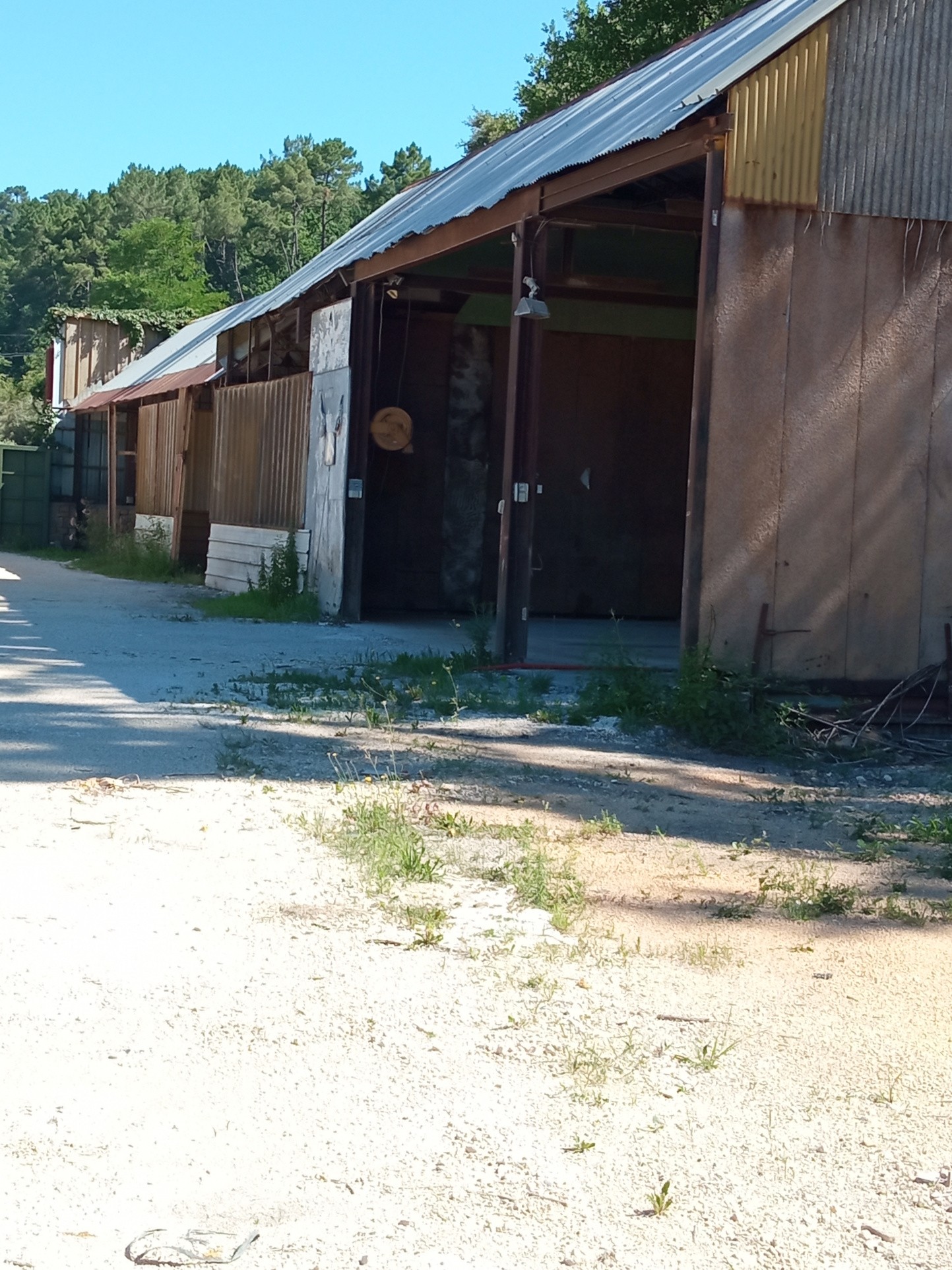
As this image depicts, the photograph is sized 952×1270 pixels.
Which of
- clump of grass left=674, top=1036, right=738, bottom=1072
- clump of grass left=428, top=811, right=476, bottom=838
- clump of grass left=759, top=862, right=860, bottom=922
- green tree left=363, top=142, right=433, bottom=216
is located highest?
green tree left=363, top=142, right=433, bottom=216

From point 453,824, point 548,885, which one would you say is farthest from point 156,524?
point 548,885

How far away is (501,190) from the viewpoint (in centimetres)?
1023

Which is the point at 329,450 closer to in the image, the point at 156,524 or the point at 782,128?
the point at 782,128

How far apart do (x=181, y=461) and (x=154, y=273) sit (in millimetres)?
50332

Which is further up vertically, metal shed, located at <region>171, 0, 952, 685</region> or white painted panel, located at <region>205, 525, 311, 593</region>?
metal shed, located at <region>171, 0, 952, 685</region>

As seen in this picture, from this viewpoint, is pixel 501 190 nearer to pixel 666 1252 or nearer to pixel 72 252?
pixel 666 1252

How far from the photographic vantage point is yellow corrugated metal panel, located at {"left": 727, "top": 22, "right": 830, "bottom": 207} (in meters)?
8.13

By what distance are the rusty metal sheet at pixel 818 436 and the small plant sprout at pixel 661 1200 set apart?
583 cm

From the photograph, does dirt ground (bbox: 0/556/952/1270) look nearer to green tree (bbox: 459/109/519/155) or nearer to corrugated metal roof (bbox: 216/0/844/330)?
corrugated metal roof (bbox: 216/0/844/330)

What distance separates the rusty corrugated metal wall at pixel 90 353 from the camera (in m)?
33.7

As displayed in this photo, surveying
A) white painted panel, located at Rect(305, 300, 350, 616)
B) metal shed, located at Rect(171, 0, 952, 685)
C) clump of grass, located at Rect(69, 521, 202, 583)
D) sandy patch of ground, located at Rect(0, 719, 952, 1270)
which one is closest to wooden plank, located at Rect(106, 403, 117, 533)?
clump of grass, located at Rect(69, 521, 202, 583)

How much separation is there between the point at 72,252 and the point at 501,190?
78800 mm

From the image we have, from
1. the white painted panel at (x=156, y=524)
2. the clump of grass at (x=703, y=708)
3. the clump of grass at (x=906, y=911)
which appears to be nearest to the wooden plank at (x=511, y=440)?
the clump of grass at (x=703, y=708)

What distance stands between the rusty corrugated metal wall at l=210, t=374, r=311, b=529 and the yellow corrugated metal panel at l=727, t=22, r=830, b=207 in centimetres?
832
